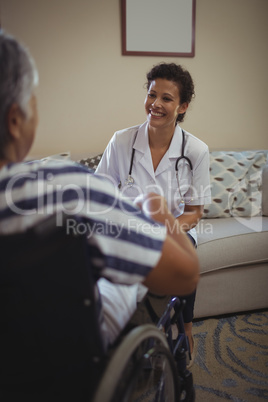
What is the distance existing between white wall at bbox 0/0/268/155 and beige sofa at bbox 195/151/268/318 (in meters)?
1.11

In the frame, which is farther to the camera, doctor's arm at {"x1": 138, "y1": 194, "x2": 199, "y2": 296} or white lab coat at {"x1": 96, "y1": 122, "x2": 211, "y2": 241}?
white lab coat at {"x1": 96, "y1": 122, "x2": 211, "y2": 241}

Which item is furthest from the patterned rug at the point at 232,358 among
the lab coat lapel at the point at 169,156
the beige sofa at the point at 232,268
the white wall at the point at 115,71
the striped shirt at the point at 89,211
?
the white wall at the point at 115,71

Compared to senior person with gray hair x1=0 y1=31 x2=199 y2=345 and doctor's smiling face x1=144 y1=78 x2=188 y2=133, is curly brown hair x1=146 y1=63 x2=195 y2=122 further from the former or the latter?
senior person with gray hair x1=0 y1=31 x2=199 y2=345

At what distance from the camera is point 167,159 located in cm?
161

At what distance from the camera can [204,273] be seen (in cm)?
187

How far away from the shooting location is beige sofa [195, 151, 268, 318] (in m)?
1.87

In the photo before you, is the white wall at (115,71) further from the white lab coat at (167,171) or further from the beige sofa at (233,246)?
the white lab coat at (167,171)

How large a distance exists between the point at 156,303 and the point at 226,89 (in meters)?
2.33

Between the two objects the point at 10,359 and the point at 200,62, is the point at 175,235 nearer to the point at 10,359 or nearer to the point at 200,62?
the point at 10,359

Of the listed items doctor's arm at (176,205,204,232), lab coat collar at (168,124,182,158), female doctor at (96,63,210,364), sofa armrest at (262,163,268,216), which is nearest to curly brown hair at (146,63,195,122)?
female doctor at (96,63,210,364)

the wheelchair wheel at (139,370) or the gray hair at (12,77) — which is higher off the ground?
the gray hair at (12,77)

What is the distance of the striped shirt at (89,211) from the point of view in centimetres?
56

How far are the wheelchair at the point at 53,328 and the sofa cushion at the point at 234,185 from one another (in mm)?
1706

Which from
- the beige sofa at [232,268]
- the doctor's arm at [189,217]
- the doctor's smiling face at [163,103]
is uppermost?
the doctor's smiling face at [163,103]
